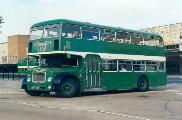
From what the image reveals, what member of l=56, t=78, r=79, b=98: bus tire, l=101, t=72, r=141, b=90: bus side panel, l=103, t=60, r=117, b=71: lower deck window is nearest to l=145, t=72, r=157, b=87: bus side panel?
l=101, t=72, r=141, b=90: bus side panel

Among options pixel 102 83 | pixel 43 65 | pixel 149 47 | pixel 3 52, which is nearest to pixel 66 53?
pixel 43 65

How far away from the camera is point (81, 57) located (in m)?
23.0

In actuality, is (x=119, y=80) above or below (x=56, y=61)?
below

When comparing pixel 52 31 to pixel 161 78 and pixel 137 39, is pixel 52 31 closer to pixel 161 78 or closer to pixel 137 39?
pixel 137 39

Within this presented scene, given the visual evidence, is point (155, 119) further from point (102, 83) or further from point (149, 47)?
point (149, 47)

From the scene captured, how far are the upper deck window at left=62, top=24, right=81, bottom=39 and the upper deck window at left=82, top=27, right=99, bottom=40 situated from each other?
472 millimetres

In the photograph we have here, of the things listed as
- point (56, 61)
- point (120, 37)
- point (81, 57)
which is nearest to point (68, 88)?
point (56, 61)

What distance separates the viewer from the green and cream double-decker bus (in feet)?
72.3

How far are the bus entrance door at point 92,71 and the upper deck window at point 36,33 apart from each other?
2629 mm

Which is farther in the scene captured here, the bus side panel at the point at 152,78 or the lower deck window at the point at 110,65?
the bus side panel at the point at 152,78

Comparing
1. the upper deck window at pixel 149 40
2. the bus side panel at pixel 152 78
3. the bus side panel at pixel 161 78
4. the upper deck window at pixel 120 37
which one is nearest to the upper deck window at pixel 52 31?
the upper deck window at pixel 120 37

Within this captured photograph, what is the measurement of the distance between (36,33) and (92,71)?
11.5 feet

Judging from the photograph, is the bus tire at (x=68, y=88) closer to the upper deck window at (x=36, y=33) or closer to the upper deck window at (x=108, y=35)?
the upper deck window at (x=36, y=33)

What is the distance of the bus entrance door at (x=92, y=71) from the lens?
23406mm
